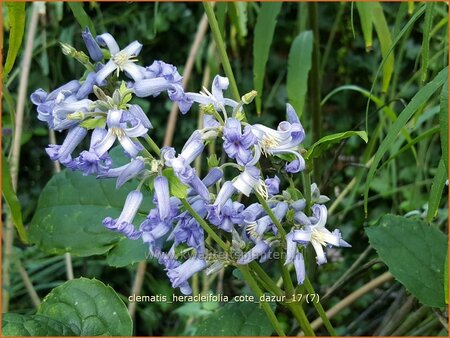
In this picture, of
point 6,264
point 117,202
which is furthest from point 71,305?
point 6,264

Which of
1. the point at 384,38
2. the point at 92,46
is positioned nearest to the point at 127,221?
the point at 92,46

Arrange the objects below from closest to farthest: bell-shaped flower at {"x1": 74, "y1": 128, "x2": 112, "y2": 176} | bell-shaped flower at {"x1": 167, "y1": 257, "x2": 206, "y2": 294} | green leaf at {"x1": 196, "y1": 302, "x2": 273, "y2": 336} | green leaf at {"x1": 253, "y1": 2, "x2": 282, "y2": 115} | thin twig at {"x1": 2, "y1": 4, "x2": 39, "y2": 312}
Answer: bell-shaped flower at {"x1": 74, "y1": 128, "x2": 112, "y2": 176} < bell-shaped flower at {"x1": 167, "y1": 257, "x2": 206, "y2": 294} < green leaf at {"x1": 196, "y1": 302, "x2": 273, "y2": 336} < green leaf at {"x1": 253, "y1": 2, "x2": 282, "y2": 115} < thin twig at {"x1": 2, "y1": 4, "x2": 39, "y2": 312}

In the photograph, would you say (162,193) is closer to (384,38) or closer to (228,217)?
(228,217)

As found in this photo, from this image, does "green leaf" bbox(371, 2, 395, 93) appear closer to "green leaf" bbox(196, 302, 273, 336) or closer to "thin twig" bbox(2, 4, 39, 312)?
"green leaf" bbox(196, 302, 273, 336)

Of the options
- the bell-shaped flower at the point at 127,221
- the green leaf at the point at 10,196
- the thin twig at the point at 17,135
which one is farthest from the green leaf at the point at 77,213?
the thin twig at the point at 17,135

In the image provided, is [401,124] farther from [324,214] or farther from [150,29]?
[150,29]

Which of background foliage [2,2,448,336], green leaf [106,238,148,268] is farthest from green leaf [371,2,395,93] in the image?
green leaf [106,238,148,268]

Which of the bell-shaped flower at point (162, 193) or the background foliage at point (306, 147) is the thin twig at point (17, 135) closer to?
the background foliage at point (306, 147)
